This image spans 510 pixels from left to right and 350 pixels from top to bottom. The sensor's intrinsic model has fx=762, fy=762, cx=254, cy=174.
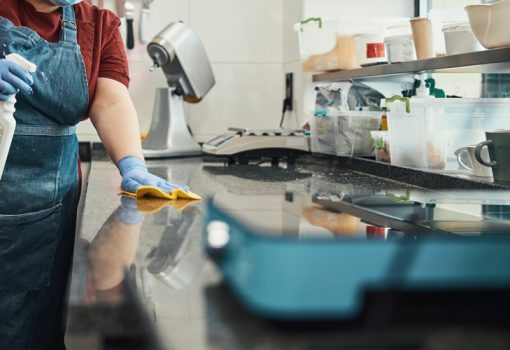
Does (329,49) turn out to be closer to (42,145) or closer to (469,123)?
(469,123)

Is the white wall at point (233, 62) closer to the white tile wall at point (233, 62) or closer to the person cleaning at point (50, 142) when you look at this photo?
the white tile wall at point (233, 62)

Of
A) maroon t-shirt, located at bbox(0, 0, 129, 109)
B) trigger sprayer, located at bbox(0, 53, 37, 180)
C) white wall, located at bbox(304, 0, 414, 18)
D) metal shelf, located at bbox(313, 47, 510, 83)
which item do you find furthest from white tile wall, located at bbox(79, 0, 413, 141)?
trigger sprayer, located at bbox(0, 53, 37, 180)

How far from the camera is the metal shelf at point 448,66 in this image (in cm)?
155

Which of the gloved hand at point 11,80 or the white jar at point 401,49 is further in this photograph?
the white jar at point 401,49

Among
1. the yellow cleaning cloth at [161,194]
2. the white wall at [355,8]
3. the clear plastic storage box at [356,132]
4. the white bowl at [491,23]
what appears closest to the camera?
the yellow cleaning cloth at [161,194]

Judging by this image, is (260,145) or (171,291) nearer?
(171,291)

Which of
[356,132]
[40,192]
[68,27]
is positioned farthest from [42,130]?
[356,132]

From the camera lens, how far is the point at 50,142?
1780 millimetres

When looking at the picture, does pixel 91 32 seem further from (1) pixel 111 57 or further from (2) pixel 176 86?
(2) pixel 176 86

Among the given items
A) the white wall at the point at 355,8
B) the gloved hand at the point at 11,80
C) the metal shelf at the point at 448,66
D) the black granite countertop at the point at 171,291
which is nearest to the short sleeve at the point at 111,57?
the gloved hand at the point at 11,80

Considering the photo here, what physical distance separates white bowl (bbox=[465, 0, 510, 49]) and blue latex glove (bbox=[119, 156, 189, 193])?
27.5 inches

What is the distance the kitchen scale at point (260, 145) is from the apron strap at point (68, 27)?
91 centimetres

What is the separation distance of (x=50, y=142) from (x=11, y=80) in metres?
0.25

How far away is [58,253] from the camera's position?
178 cm
